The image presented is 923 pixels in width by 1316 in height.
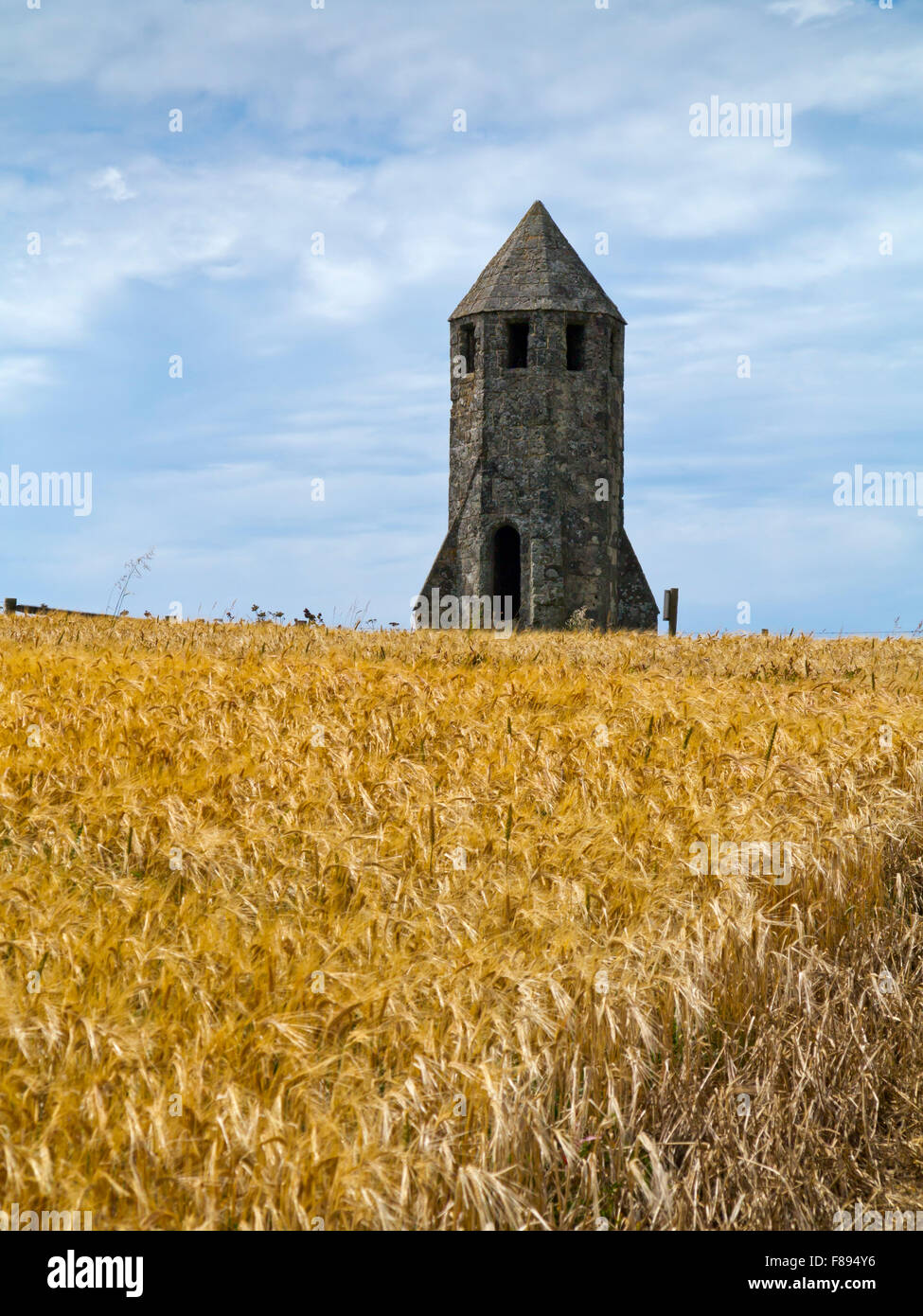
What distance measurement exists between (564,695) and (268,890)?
5.03 meters

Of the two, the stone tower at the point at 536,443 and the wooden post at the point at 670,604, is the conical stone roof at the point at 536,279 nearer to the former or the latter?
the stone tower at the point at 536,443

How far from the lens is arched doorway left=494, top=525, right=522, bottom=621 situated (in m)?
31.0

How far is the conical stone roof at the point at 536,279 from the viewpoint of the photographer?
30125 mm

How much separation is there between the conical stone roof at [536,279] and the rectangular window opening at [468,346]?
0.45 m

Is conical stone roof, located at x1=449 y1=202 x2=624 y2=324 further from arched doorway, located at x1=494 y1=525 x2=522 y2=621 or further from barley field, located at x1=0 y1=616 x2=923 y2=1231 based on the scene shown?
barley field, located at x1=0 y1=616 x2=923 y2=1231

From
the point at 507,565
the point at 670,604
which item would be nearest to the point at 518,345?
the point at 507,565

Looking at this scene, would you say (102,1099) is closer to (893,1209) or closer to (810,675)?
(893,1209)

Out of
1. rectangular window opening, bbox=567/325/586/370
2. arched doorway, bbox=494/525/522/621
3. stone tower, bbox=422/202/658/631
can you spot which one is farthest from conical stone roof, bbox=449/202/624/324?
arched doorway, bbox=494/525/522/621

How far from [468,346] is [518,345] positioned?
52.7 inches

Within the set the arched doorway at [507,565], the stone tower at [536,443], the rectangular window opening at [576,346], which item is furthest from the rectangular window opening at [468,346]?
the arched doorway at [507,565]

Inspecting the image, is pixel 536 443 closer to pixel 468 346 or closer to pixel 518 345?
pixel 518 345

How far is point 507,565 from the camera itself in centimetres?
3158

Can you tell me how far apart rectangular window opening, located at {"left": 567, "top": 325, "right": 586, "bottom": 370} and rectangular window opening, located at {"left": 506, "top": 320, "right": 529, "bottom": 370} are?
1137mm
